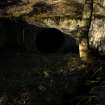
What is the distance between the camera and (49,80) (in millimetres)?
14617

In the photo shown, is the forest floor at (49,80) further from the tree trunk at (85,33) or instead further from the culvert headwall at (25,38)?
the culvert headwall at (25,38)

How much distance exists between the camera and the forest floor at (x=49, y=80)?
516 inches

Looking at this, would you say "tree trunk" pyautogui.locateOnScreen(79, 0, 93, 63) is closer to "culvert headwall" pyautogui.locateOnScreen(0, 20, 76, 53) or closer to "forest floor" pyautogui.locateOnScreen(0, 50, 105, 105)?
"forest floor" pyautogui.locateOnScreen(0, 50, 105, 105)

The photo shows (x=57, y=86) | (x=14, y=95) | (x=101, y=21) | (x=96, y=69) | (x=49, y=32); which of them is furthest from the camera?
(x=49, y=32)

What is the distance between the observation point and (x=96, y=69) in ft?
55.3

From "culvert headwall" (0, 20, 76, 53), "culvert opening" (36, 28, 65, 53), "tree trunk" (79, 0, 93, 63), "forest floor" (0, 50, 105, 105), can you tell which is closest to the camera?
"forest floor" (0, 50, 105, 105)

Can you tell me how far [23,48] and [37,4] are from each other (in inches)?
131

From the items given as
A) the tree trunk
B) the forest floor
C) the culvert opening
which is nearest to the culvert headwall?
the culvert opening

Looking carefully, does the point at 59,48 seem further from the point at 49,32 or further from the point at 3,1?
the point at 3,1

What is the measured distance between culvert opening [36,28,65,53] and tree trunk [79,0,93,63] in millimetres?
2361

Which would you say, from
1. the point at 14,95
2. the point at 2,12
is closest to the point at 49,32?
the point at 2,12

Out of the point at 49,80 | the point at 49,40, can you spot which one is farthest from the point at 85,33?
the point at 49,80

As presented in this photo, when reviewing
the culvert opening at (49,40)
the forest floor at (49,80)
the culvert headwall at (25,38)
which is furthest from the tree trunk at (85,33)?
the culvert opening at (49,40)

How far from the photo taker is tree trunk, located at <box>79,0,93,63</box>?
17609mm
